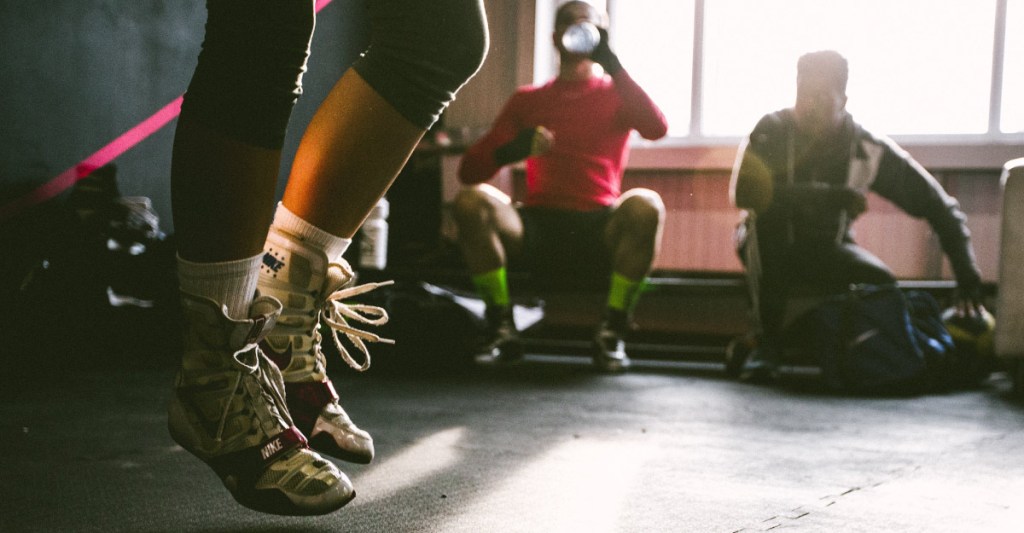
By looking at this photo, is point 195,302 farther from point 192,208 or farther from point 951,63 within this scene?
point 951,63

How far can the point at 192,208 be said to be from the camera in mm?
713

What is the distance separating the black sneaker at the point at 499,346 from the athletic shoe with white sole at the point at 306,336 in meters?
1.57

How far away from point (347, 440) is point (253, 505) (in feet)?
0.44

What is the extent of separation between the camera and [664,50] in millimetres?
4125

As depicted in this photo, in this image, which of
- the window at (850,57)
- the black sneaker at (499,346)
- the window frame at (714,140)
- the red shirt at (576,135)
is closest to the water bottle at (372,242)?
the red shirt at (576,135)

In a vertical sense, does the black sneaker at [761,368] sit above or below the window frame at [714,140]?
below

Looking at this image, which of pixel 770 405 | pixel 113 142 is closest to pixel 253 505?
pixel 770 405

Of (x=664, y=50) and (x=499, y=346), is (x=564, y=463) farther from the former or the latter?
(x=664, y=50)

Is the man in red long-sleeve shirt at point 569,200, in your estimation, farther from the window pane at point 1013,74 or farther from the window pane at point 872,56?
the window pane at point 1013,74

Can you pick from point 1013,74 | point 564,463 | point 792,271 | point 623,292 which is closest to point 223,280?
point 564,463

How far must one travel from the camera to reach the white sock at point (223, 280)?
73cm

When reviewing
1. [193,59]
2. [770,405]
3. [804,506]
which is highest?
[193,59]

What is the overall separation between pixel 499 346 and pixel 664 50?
219 cm

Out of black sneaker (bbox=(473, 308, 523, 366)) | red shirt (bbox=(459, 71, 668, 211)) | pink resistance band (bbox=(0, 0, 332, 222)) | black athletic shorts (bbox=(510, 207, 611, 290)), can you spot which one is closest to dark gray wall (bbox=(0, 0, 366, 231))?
pink resistance band (bbox=(0, 0, 332, 222))
